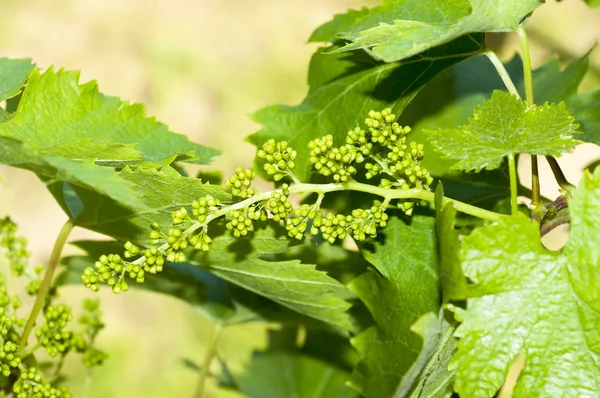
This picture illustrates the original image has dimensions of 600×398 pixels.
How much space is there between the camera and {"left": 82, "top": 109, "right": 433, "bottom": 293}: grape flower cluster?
725 mm

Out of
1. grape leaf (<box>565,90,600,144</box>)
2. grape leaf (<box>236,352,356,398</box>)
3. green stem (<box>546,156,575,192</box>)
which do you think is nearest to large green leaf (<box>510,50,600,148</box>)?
grape leaf (<box>565,90,600,144</box>)

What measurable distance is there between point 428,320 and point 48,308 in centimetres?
48

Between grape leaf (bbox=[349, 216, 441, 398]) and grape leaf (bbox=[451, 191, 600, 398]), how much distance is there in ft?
0.46

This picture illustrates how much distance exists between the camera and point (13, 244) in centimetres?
96

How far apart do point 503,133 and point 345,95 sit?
0.27 metres

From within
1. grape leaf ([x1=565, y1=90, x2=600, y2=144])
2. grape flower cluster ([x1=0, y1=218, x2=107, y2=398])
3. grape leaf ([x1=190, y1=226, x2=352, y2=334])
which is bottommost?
grape flower cluster ([x1=0, y1=218, x2=107, y2=398])

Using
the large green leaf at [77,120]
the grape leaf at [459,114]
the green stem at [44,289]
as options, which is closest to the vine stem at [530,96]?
the grape leaf at [459,114]

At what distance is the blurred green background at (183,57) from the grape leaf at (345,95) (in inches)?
58.9

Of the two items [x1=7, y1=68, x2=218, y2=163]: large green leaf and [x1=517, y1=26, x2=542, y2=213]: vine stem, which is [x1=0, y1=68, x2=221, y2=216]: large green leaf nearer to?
[x1=7, y1=68, x2=218, y2=163]: large green leaf

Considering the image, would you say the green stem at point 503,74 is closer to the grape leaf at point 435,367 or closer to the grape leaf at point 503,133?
the grape leaf at point 503,133

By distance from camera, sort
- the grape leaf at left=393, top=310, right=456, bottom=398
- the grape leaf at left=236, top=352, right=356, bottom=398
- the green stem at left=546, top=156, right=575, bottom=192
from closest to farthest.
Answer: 1. the grape leaf at left=393, top=310, right=456, bottom=398
2. the green stem at left=546, top=156, right=575, bottom=192
3. the grape leaf at left=236, top=352, right=356, bottom=398

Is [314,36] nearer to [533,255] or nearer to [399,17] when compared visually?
[399,17]

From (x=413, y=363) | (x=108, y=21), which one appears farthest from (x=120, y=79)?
(x=413, y=363)

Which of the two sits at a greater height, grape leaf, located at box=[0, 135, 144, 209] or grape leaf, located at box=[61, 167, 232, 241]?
grape leaf, located at box=[61, 167, 232, 241]
